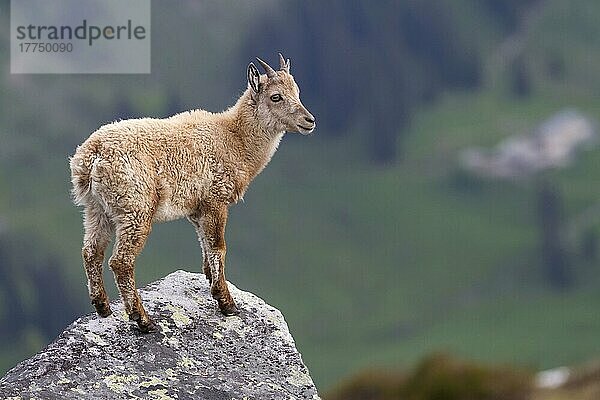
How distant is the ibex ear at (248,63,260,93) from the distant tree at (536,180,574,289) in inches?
4706

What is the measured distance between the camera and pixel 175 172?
15.2 meters

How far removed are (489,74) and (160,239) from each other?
83268 mm

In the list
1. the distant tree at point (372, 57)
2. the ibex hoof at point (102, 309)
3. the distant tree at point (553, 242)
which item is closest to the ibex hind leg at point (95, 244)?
the ibex hoof at point (102, 309)

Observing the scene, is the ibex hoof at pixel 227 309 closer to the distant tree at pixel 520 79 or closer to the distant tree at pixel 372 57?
the distant tree at pixel 372 57

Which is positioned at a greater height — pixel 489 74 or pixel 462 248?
pixel 489 74

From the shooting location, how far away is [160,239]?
111 metres

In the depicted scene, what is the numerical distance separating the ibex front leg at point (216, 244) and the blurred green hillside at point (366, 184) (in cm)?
7279

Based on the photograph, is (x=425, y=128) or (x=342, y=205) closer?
(x=342, y=205)

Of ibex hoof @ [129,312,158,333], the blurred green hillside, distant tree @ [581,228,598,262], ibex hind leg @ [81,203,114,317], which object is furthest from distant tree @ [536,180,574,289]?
ibex hoof @ [129,312,158,333]

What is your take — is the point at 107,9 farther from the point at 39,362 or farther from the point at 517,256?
the point at 39,362

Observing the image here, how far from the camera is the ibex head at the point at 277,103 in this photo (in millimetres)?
16391

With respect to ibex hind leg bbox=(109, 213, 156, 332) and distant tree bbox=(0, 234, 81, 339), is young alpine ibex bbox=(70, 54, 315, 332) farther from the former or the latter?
distant tree bbox=(0, 234, 81, 339)

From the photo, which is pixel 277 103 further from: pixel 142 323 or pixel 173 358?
pixel 173 358

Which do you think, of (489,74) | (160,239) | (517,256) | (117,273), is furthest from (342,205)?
(117,273)
